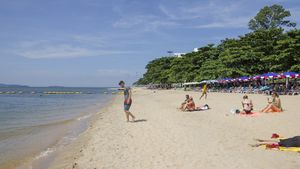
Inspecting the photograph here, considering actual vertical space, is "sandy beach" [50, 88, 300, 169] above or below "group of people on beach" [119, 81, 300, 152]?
below

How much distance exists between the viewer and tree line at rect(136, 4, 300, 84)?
140 ft

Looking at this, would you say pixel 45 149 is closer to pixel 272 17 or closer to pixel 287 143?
pixel 287 143

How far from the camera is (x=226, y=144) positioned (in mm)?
9609

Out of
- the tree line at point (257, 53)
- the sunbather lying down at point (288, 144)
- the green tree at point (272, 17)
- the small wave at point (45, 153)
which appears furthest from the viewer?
the green tree at point (272, 17)

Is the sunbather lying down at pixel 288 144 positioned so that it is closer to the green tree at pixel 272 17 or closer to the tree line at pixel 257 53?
the tree line at pixel 257 53

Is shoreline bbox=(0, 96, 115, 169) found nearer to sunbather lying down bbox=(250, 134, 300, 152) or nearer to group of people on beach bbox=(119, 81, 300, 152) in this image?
group of people on beach bbox=(119, 81, 300, 152)

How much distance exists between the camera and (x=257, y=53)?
1892 inches

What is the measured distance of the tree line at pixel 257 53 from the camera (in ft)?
140

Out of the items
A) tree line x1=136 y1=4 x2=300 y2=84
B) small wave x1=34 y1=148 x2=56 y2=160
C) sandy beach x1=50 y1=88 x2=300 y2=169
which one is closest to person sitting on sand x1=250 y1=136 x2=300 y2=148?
sandy beach x1=50 y1=88 x2=300 y2=169

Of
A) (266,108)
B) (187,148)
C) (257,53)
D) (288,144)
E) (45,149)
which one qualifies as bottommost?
(45,149)

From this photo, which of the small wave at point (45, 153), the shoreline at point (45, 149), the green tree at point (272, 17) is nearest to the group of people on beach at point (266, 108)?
the shoreline at point (45, 149)

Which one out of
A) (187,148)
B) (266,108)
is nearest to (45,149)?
(187,148)

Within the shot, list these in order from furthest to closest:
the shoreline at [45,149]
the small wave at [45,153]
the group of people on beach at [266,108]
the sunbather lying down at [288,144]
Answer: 1. the small wave at [45,153]
2. the shoreline at [45,149]
3. the group of people on beach at [266,108]
4. the sunbather lying down at [288,144]

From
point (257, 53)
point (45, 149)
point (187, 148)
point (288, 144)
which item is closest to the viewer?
point (288, 144)
